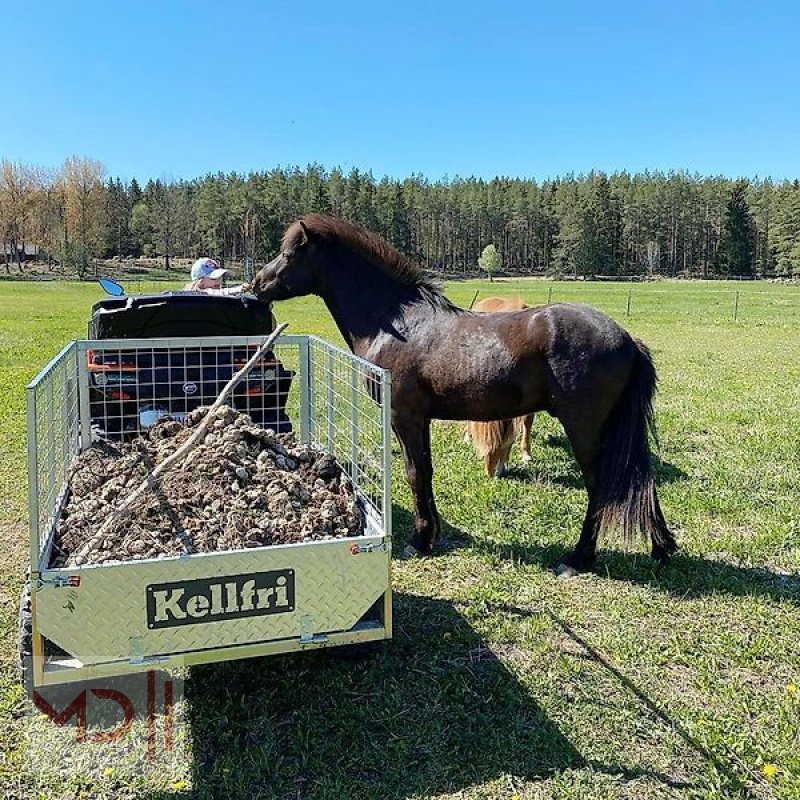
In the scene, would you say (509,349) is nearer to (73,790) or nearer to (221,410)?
(221,410)

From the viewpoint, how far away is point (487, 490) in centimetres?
617

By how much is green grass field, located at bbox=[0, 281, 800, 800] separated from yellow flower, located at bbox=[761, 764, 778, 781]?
16mm

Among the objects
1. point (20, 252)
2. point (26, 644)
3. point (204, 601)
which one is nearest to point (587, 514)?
point (204, 601)

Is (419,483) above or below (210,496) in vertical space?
below

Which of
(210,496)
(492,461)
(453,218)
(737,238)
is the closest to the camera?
(210,496)

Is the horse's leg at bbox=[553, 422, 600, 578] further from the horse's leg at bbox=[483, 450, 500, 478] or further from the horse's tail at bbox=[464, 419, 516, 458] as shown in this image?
the horse's leg at bbox=[483, 450, 500, 478]

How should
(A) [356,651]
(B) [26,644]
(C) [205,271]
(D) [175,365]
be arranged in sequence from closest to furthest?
(B) [26,644], (A) [356,651], (D) [175,365], (C) [205,271]

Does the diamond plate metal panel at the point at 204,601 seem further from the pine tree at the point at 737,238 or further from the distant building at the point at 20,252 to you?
the pine tree at the point at 737,238

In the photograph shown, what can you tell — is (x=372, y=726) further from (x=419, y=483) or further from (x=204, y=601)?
(x=419, y=483)

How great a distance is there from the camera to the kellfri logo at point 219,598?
2686 mm

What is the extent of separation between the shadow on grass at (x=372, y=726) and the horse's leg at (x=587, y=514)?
1.14 meters

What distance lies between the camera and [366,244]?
198 inches

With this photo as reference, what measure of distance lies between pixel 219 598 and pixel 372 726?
909 millimetres

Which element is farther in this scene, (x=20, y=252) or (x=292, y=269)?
(x=20, y=252)
